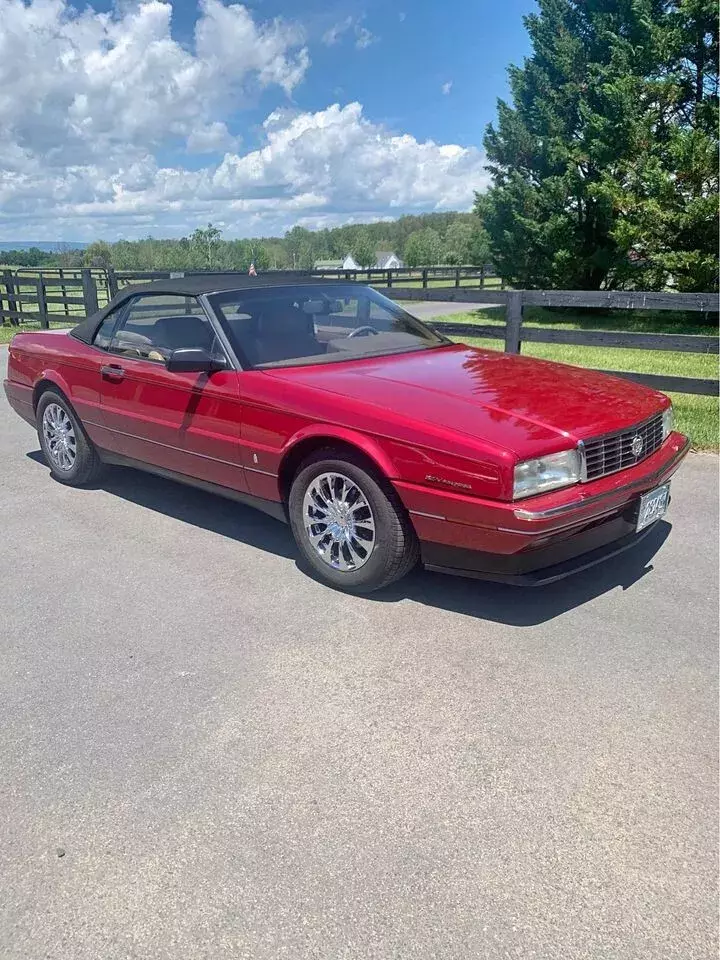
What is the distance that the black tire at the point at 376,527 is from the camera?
3.43m

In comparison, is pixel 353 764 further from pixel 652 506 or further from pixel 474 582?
pixel 652 506

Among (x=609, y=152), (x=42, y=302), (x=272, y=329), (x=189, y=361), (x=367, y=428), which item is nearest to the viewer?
(x=367, y=428)

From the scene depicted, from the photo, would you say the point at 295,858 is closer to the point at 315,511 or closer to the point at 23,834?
the point at 23,834

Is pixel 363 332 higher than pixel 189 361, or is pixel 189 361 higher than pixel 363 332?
pixel 363 332

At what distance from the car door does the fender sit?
433 mm

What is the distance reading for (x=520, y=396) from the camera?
366cm

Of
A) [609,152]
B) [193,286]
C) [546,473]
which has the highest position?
[609,152]

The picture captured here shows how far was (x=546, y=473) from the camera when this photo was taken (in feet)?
10.4

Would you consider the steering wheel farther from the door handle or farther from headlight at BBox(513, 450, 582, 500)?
headlight at BBox(513, 450, 582, 500)

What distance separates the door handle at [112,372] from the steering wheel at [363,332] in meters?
1.48

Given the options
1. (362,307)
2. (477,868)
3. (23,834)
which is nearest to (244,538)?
(362,307)

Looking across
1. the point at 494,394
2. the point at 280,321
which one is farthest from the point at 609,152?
the point at 494,394

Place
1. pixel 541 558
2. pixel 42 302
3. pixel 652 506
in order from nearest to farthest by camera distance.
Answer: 1. pixel 541 558
2. pixel 652 506
3. pixel 42 302

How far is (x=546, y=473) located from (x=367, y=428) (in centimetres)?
83
